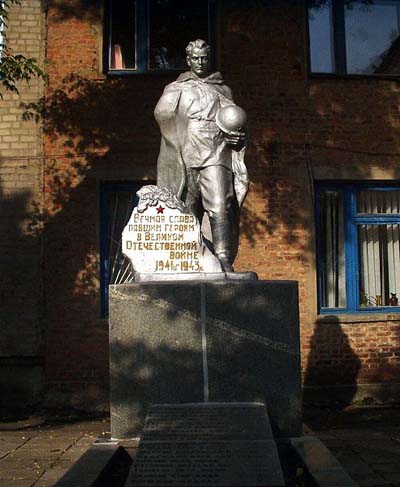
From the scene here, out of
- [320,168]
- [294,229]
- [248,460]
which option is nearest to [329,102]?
[320,168]

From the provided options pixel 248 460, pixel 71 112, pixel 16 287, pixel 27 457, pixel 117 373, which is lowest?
pixel 27 457

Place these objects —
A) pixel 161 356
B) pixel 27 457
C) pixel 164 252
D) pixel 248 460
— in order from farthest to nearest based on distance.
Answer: pixel 27 457, pixel 164 252, pixel 161 356, pixel 248 460

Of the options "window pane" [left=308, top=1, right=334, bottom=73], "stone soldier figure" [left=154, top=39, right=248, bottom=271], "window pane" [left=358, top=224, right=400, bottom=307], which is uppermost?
"window pane" [left=308, top=1, right=334, bottom=73]

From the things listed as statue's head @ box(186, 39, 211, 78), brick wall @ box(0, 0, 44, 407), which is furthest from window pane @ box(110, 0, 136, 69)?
statue's head @ box(186, 39, 211, 78)

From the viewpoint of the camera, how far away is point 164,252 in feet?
17.9

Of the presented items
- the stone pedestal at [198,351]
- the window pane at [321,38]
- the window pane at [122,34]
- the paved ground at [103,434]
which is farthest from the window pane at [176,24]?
the stone pedestal at [198,351]

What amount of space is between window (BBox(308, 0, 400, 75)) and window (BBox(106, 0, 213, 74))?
179cm

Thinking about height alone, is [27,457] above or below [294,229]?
below

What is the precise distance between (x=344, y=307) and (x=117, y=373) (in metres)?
5.94

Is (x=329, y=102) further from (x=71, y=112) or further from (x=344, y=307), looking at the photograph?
(x=71, y=112)

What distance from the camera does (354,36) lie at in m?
10.8

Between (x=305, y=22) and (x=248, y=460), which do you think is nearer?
(x=248, y=460)

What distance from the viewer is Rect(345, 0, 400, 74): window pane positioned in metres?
10.6

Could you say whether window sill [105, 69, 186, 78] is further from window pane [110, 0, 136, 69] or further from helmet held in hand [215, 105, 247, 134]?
helmet held in hand [215, 105, 247, 134]
